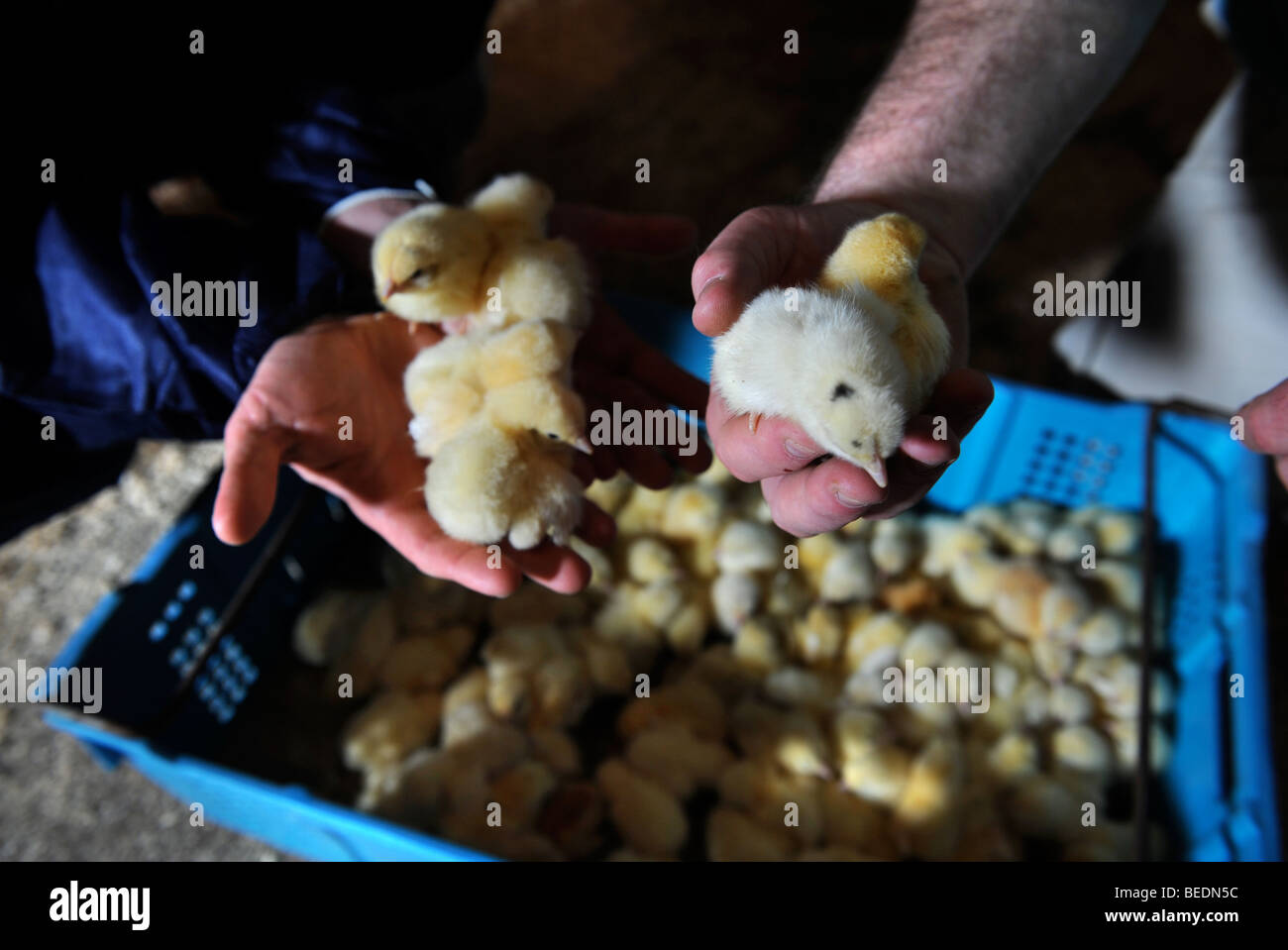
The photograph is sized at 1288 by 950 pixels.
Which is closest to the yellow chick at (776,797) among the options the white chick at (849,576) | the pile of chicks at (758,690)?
the pile of chicks at (758,690)

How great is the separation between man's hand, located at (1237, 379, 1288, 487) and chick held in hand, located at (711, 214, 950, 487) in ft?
1.05

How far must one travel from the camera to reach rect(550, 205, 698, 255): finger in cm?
157

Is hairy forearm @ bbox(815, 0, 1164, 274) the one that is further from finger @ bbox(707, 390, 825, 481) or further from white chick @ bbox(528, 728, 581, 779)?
white chick @ bbox(528, 728, 581, 779)

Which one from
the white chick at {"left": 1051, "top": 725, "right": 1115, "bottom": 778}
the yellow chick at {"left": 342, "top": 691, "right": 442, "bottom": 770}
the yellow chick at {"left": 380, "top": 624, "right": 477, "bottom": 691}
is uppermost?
the yellow chick at {"left": 380, "top": 624, "right": 477, "bottom": 691}

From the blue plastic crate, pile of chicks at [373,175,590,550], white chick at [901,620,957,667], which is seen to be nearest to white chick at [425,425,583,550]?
pile of chicks at [373,175,590,550]

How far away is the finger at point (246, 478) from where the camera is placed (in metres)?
1.02

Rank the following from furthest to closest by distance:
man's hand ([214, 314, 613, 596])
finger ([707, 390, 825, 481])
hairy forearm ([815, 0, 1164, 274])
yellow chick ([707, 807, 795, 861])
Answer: yellow chick ([707, 807, 795, 861]) → hairy forearm ([815, 0, 1164, 274]) → man's hand ([214, 314, 613, 596]) → finger ([707, 390, 825, 481])

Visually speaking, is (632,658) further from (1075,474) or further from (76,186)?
(76,186)

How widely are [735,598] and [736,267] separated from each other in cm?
97

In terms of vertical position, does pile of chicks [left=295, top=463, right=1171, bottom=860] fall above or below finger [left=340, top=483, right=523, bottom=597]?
below

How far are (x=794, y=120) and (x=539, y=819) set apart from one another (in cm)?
231

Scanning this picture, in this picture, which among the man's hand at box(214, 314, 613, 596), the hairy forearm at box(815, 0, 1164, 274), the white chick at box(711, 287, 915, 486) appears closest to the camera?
the white chick at box(711, 287, 915, 486)

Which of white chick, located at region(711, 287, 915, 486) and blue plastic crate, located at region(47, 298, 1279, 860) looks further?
blue plastic crate, located at region(47, 298, 1279, 860)

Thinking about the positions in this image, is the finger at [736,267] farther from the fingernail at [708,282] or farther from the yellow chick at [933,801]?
the yellow chick at [933,801]
